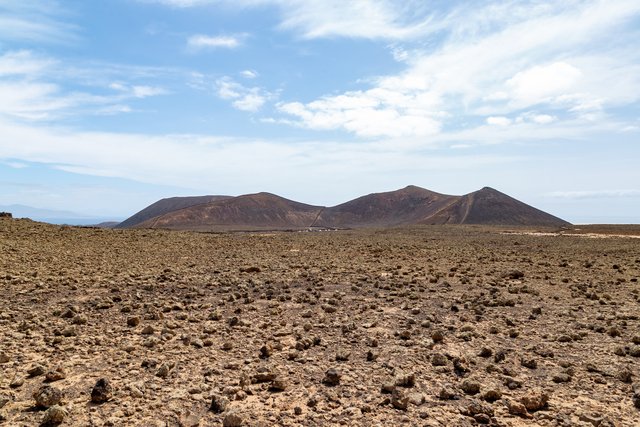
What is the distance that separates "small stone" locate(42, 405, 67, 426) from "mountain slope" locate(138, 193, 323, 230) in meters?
111

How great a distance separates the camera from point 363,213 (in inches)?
5871

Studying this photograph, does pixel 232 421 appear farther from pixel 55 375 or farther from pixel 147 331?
pixel 147 331

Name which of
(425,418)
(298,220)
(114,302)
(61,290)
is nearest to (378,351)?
(425,418)

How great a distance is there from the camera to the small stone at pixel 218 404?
4516 mm

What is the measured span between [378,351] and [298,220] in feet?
444

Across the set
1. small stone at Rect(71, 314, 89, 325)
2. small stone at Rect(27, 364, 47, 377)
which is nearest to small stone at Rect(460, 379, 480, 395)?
small stone at Rect(27, 364, 47, 377)

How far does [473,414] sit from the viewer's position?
14.8 ft

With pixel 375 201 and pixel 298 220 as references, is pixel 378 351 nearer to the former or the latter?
pixel 298 220

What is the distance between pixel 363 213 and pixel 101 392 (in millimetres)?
145539

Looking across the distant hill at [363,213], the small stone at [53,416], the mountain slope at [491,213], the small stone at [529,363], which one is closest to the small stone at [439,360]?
the small stone at [529,363]

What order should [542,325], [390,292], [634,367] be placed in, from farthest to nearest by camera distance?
[390,292] < [542,325] < [634,367]

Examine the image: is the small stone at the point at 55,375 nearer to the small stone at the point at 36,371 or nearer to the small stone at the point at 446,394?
the small stone at the point at 36,371

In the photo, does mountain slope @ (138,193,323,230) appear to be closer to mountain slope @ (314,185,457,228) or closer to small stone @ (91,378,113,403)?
mountain slope @ (314,185,457,228)

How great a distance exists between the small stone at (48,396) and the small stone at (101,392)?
1.06 ft
